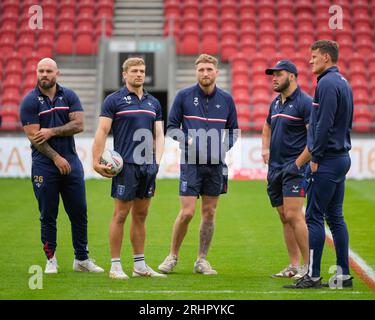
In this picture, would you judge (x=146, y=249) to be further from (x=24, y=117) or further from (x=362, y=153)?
(x=362, y=153)

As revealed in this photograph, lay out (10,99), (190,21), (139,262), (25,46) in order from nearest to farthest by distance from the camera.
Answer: (139,262)
(10,99)
(25,46)
(190,21)

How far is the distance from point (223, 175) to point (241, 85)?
15.5 meters

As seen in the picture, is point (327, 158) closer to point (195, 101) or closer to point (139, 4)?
point (195, 101)

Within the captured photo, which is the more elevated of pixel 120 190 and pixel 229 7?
pixel 229 7

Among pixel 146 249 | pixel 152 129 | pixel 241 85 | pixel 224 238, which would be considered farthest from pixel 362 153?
pixel 152 129

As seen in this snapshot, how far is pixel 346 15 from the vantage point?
2809 cm

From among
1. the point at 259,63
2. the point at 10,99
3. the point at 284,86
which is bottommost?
the point at 284,86

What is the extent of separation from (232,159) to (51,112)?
38.4ft

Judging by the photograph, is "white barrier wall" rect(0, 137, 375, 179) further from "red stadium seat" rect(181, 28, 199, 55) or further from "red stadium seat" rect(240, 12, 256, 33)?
"red stadium seat" rect(240, 12, 256, 33)

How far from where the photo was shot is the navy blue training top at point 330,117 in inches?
326

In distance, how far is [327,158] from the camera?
8.50m

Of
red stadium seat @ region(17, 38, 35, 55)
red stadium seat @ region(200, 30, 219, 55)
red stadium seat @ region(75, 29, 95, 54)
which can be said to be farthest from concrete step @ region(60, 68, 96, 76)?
red stadium seat @ region(200, 30, 219, 55)

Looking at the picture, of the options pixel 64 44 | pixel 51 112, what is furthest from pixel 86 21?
pixel 51 112

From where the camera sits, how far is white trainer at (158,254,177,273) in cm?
967
